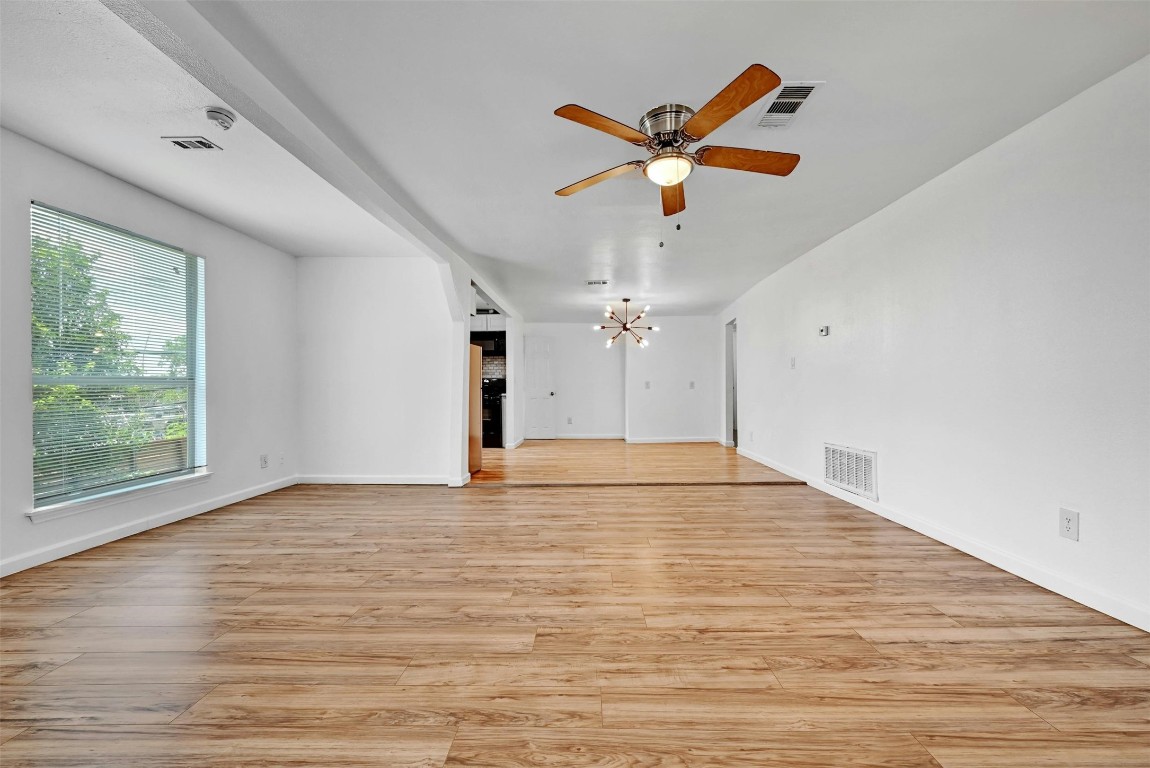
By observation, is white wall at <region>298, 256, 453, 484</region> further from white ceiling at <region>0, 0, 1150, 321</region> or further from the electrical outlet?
the electrical outlet

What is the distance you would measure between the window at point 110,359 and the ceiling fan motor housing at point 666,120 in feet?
12.2

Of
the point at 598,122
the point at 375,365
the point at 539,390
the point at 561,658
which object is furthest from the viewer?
the point at 539,390

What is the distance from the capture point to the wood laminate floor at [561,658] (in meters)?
1.46

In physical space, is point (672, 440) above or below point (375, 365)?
below

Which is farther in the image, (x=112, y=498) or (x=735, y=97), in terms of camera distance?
(x=112, y=498)

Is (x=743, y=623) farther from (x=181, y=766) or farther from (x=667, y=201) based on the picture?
(x=667, y=201)

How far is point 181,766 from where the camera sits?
139 cm

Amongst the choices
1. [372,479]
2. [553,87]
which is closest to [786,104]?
[553,87]

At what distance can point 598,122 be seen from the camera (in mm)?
2141

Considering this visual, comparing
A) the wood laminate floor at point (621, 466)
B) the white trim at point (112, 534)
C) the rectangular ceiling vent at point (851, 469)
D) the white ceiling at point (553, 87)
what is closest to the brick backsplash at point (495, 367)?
the wood laminate floor at point (621, 466)

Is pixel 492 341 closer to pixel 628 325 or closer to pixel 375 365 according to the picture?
pixel 628 325

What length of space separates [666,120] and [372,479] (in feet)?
15.8

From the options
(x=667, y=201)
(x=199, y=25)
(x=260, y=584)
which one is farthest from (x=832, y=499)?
(x=199, y=25)

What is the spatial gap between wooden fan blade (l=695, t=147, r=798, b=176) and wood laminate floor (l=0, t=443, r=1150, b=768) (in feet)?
7.01
